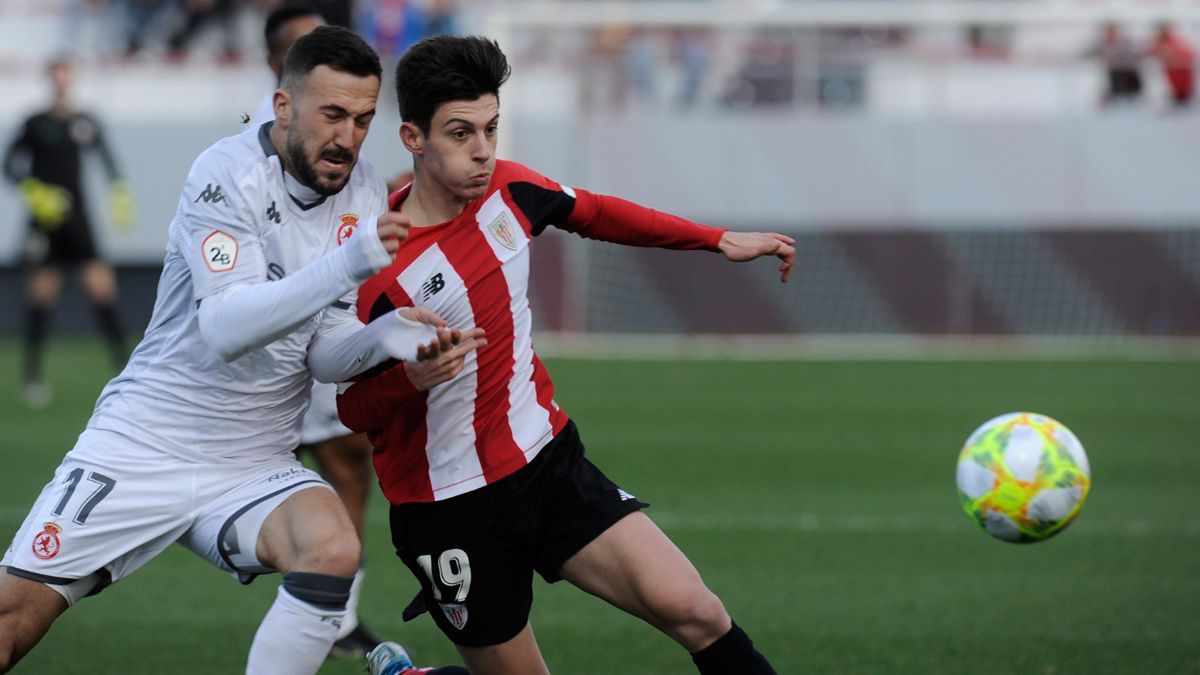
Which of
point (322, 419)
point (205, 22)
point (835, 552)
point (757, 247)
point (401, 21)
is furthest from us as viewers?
point (205, 22)

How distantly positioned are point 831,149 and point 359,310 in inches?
619

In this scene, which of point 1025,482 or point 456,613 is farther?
point 1025,482

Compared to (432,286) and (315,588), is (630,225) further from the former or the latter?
(315,588)

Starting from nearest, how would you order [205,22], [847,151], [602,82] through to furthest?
[847,151]
[602,82]
[205,22]

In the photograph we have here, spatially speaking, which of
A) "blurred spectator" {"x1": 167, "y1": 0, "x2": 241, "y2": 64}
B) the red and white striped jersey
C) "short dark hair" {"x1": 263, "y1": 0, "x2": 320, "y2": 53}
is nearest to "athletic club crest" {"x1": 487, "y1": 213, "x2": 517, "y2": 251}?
the red and white striped jersey

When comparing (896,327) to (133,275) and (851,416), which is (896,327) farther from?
(133,275)

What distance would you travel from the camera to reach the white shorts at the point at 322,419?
5.87 metres

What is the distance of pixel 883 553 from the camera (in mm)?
8031

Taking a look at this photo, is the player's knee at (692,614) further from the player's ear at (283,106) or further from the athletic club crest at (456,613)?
the player's ear at (283,106)

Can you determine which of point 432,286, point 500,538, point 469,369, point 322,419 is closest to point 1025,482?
point 500,538

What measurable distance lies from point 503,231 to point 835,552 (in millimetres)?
4002

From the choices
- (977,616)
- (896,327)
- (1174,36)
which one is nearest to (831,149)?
(896,327)

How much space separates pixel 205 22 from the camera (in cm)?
2281

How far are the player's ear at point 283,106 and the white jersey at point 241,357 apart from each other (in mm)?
108
